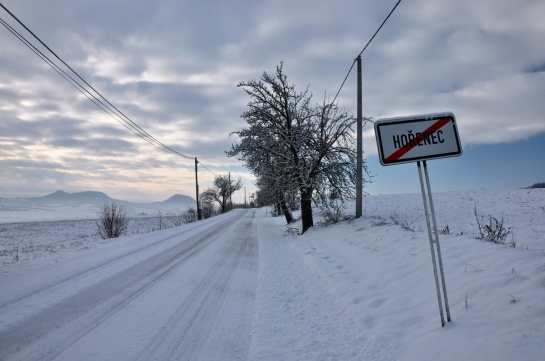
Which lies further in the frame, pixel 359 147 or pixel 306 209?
pixel 306 209

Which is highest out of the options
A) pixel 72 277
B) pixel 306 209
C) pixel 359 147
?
pixel 359 147

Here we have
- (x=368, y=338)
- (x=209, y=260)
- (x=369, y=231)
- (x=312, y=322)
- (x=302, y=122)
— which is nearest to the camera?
(x=368, y=338)

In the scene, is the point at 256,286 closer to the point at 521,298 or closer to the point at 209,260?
the point at 209,260

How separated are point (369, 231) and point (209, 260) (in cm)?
538

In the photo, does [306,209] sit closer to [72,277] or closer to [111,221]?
[72,277]

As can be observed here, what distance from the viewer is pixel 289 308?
15.5ft

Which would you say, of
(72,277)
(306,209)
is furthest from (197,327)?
(306,209)

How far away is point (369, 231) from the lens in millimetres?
10211

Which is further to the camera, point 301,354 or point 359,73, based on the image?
point 359,73

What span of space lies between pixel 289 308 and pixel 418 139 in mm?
3131

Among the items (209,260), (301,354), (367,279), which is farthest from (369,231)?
(301,354)

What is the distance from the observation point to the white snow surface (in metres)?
3.19

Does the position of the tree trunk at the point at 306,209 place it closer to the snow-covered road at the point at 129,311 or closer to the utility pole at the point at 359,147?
the utility pole at the point at 359,147

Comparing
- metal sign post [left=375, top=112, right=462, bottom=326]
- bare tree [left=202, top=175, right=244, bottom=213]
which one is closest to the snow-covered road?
Answer: metal sign post [left=375, top=112, right=462, bottom=326]
